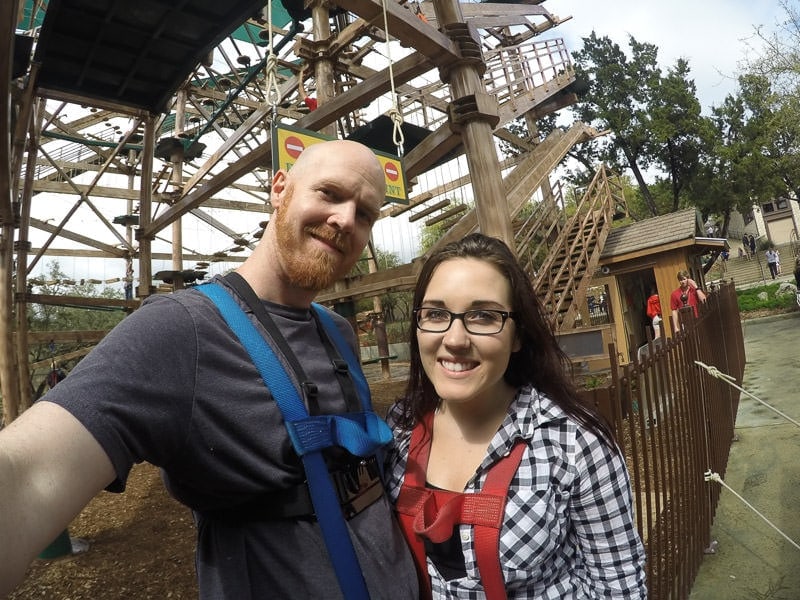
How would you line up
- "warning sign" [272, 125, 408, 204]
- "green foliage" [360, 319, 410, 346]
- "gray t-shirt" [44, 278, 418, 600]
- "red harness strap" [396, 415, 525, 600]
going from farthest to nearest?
1. "green foliage" [360, 319, 410, 346]
2. "warning sign" [272, 125, 408, 204]
3. "red harness strap" [396, 415, 525, 600]
4. "gray t-shirt" [44, 278, 418, 600]

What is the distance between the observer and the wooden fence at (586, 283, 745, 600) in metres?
2.35

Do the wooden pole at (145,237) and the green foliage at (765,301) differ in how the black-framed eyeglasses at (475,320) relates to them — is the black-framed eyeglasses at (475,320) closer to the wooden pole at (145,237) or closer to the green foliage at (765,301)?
the wooden pole at (145,237)

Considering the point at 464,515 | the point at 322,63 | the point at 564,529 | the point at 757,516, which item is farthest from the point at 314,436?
the point at 322,63

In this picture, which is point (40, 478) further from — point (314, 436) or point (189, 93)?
point (189, 93)

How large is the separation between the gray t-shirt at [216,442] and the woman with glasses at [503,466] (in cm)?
23

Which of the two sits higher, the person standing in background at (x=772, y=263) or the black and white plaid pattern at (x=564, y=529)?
the person standing in background at (x=772, y=263)

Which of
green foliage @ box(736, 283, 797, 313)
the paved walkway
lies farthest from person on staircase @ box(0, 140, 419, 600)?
green foliage @ box(736, 283, 797, 313)

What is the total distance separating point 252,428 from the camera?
1079 mm

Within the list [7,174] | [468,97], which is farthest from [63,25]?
[468,97]

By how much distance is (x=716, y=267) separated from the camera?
31922mm

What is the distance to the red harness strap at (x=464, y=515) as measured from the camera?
1.25 m

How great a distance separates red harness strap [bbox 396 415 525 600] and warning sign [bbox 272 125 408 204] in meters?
1.99

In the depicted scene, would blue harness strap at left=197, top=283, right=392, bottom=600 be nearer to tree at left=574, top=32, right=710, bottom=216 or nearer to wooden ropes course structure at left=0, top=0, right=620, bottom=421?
wooden ropes course structure at left=0, top=0, right=620, bottom=421

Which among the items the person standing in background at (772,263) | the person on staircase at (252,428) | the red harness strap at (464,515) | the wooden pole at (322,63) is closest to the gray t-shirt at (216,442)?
the person on staircase at (252,428)
